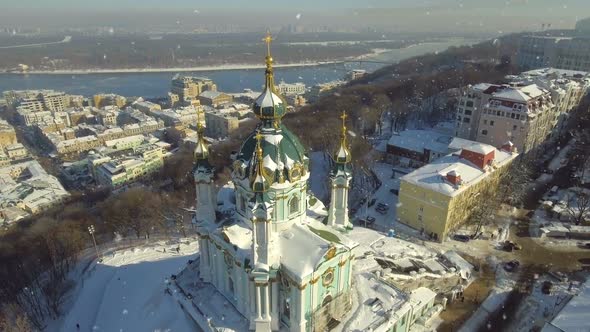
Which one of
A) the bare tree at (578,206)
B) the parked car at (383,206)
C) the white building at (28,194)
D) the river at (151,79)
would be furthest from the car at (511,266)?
the river at (151,79)

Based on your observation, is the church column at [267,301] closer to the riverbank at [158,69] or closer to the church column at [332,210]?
the church column at [332,210]

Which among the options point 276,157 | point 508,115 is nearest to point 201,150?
point 276,157

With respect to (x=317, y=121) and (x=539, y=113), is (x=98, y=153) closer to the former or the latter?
(x=317, y=121)

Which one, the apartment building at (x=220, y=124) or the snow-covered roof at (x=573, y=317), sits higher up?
the snow-covered roof at (x=573, y=317)

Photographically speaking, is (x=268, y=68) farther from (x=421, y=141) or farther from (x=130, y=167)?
(x=130, y=167)

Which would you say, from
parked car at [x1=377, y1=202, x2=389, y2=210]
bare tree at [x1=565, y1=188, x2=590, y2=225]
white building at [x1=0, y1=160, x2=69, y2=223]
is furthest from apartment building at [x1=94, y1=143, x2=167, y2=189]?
bare tree at [x1=565, y1=188, x2=590, y2=225]

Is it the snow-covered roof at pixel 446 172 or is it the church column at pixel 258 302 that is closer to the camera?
the church column at pixel 258 302

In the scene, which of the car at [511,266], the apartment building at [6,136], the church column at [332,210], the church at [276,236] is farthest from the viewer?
the apartment building at [6,136]
